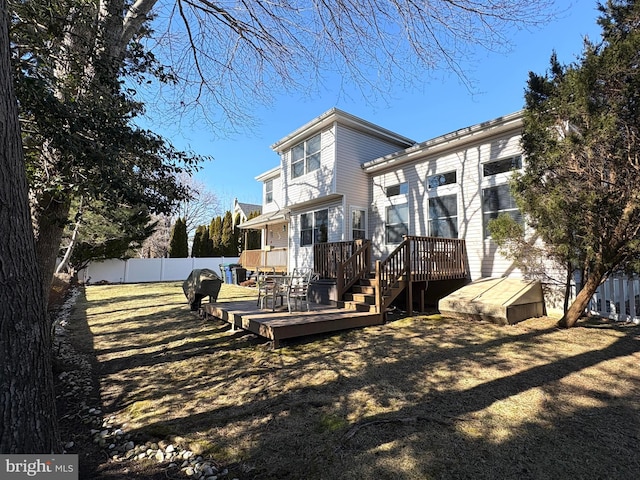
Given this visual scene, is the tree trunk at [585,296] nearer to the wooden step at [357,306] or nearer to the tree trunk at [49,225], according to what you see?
the wooden step at [357,306]

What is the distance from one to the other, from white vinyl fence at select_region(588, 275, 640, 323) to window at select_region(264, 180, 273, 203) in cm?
1482

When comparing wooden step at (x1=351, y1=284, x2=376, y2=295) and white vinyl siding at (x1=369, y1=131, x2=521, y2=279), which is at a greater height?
white vinyl siding at (x1=369, y1=131, x2=521, y2=279)

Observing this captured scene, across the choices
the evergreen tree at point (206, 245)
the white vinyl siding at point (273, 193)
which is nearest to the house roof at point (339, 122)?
the white vinyl siding at point (273, 193)

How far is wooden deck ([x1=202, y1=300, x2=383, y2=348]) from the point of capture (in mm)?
5688

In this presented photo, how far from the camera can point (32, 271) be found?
81.4 inches

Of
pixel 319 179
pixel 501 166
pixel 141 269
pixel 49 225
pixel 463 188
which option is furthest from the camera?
pixel 141 269

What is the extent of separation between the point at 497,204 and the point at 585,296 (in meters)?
3.17

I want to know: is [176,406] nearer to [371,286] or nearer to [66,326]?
[371,286]

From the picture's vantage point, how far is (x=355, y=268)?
7.97m

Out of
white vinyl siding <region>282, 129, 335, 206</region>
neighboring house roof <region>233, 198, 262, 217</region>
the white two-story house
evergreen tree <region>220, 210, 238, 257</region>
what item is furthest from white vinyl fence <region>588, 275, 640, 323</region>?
evergreen tree <region>220, 210, 238, 257</region>

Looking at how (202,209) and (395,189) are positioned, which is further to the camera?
(202,209)

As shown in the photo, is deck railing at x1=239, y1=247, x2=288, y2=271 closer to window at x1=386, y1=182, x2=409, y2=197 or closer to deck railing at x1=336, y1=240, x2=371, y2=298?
window at x1=386, y1=182, x2=409, y2=197

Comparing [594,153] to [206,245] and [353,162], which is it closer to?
[353,162]
